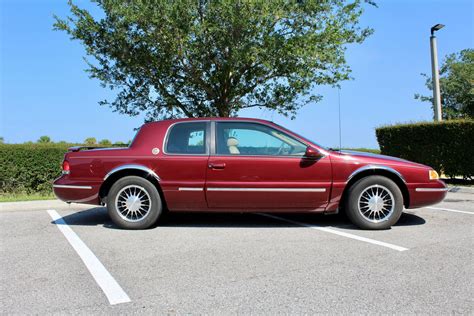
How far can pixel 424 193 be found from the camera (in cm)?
538

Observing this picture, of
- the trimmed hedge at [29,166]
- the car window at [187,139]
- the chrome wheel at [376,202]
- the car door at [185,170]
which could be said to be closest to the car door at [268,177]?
the car door at [185,170]

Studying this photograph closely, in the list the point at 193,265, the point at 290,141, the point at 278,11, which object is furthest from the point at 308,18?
the point at 193,265

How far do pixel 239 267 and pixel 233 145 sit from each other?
7.06 feet

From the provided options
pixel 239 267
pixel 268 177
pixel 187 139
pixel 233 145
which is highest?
pixel 187 139

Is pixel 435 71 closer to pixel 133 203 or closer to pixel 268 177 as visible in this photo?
pixel 268 177

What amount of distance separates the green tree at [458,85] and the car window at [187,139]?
25543 millimetres

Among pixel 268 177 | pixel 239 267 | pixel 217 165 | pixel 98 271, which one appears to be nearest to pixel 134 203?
pixel 217 165

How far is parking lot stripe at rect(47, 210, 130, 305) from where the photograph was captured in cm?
310

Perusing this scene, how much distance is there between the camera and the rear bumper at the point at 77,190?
5586mm

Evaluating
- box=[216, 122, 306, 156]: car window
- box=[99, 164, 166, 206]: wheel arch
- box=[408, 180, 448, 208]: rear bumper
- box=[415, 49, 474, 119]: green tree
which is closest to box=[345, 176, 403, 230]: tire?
box=[408, 180, 448, 208]: rear bumper

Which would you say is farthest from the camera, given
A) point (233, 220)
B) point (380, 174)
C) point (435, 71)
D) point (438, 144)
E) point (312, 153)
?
point (435, 71)

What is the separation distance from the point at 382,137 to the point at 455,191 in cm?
352

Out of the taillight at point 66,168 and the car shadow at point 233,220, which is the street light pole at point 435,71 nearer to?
the car shadow at point 233,220

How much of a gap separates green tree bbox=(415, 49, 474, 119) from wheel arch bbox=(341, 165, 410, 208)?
24181 mm
